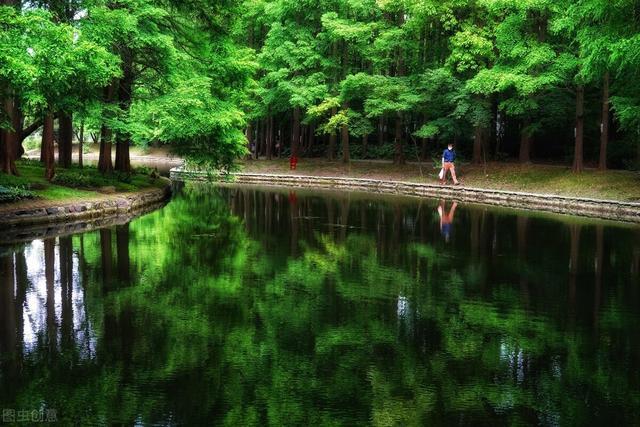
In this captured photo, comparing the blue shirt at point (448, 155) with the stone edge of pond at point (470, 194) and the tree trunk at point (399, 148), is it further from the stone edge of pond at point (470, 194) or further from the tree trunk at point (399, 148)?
the tree trunk at point (399, 148)

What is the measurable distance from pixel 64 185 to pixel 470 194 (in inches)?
679

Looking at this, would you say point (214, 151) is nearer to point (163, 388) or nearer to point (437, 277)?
point (437, 277)

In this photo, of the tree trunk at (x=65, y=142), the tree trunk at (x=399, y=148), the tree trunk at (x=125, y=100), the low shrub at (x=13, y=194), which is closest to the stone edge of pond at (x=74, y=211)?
the low shrub at (x=13, y=194)

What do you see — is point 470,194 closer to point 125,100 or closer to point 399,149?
point 399,149

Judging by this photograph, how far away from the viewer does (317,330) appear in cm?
878

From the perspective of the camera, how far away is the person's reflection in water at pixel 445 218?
18797 mm

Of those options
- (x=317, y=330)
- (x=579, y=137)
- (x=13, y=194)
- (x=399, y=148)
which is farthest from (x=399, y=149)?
(x=317, y=330)

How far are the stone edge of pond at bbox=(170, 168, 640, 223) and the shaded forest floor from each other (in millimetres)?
1411

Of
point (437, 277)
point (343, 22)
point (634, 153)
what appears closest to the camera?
point (437, 277)

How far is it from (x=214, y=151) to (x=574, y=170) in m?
16.2

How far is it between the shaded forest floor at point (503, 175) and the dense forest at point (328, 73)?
113cm

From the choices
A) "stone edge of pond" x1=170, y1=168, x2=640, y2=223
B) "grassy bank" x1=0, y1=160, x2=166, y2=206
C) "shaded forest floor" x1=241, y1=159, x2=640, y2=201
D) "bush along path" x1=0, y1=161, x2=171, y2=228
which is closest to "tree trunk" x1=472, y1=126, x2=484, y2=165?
"shaded forest floor" x1=241, y1=159, x2=640, y2=201

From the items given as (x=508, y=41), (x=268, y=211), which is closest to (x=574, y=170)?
(x=508, y=41)

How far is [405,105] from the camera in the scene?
3584cm
